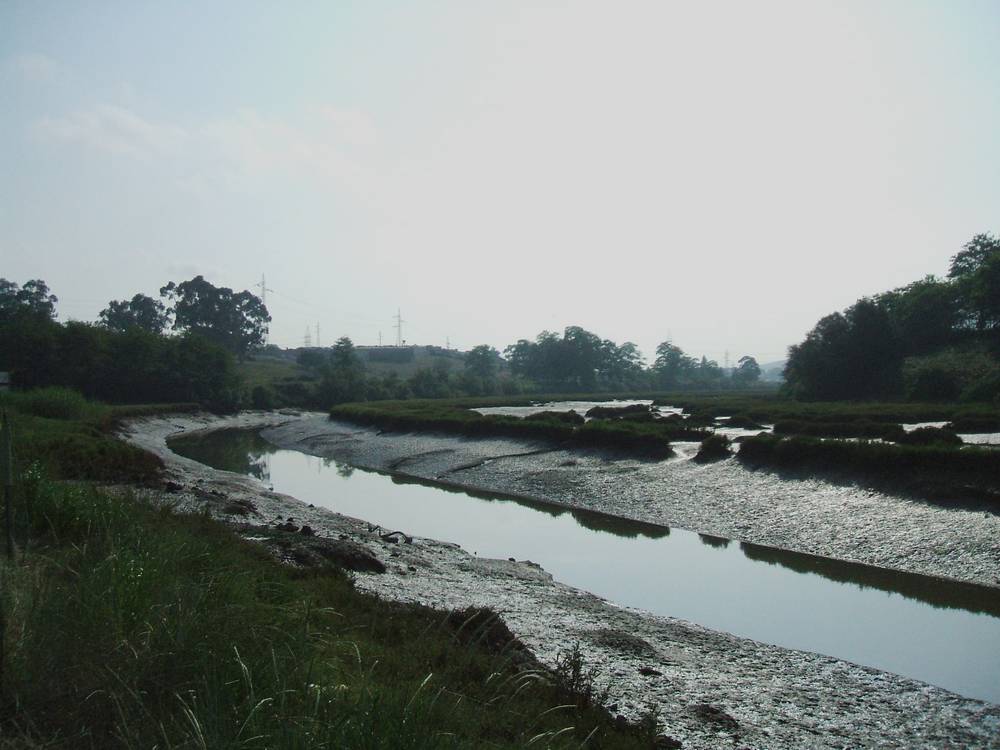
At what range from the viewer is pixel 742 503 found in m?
20.9

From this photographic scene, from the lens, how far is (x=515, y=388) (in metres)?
125

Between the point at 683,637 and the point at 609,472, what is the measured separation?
53.6 feet

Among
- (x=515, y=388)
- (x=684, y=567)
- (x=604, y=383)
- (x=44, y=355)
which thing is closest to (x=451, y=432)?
(x=684, y=567)

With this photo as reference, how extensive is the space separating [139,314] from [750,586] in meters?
142

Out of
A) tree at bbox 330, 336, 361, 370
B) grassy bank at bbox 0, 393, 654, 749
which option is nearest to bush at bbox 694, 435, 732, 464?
grassy bank at bbox 0, 393, 654, 749

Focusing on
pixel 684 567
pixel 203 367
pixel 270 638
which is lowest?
pixel 684 567

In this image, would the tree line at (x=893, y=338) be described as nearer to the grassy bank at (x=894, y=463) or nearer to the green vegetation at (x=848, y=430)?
the green vegetation at (x=848, y=430)

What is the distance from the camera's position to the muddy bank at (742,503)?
50.8 ft

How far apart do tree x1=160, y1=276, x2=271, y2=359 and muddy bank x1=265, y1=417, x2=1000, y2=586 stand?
105389 millimetres

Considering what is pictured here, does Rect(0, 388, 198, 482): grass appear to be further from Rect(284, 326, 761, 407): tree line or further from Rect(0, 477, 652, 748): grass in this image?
Rect(284, 326, 761, 407): tree line

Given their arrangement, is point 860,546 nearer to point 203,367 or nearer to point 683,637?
point 683,637

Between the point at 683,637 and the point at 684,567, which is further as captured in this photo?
the point at 684,567

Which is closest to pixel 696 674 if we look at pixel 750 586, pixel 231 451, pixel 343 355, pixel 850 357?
pixel 750 586

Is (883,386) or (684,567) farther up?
(883,386)
